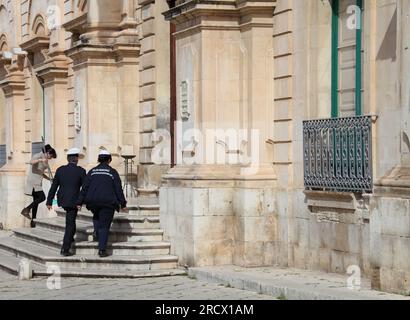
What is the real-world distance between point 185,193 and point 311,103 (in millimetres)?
2327

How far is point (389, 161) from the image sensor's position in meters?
12.9

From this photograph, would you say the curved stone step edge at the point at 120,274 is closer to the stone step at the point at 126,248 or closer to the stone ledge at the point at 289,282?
the stone ledge at the point at 289,282

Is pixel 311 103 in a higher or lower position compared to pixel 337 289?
higher

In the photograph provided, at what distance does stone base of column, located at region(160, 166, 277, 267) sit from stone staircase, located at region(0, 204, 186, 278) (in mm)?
546

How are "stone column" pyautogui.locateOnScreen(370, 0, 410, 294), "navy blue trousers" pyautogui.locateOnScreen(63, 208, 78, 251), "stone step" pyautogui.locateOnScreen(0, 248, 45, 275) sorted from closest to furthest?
1. "stone column" pyautogui.locateOnScreen(370, 0, 410, 294)
2. "navy blue trousers" pyautogui.locateOnScreen(63, 208, 78, 251)
3. "stone step" pyautogui.locateOnScreen(0, 248, 45, 275)

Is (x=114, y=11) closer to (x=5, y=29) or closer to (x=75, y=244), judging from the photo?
(x=75, y=244)

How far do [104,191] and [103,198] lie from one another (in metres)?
0.11

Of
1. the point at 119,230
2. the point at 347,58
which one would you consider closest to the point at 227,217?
the point at 119,230

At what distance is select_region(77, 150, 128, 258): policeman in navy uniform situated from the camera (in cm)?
1634

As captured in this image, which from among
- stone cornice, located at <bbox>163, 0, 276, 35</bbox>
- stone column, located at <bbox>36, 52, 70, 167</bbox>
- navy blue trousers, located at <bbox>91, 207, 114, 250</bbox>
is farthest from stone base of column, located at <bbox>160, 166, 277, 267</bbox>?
stone column, located at <bbox>36, 52, 70, 167</bbox>

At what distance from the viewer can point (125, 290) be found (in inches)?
567

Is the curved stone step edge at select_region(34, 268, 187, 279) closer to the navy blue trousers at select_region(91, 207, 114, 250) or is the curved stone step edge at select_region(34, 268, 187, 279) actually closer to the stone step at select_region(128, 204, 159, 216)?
the navy blue trousers at select_region(91, 207, 114, 250)

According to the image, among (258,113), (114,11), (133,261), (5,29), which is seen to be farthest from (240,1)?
(5,29)

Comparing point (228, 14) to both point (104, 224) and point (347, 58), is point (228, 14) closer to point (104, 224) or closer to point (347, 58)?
point (347, 58)
